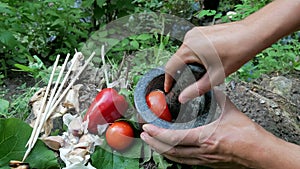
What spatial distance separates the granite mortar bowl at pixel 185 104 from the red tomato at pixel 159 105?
0.01 meters

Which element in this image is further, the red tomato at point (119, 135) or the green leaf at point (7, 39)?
the green leaf at point (7, 39)

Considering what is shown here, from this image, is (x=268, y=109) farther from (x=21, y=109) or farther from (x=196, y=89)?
(x=21, y=109)

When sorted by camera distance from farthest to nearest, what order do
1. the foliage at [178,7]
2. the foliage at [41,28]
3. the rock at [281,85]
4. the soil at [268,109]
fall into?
the foliage at [178,7]
the foliage at [41,28]
the rock at [281,85]
the soil at [268,109]

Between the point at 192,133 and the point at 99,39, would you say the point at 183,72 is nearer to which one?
the point at 192,133

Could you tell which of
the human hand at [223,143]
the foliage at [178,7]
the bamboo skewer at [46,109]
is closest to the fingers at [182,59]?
the human hand at [223,143]

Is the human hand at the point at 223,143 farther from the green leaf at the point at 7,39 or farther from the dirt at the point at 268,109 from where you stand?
the green leaf at the point at 7,39

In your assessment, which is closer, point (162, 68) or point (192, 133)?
point (192, 133)

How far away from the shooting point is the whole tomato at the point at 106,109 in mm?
1172

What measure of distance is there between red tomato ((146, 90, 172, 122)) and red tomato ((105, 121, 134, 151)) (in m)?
0.09

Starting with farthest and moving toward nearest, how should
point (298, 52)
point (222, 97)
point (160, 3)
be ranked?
point (160, 3) < point (298, 52) < point (222, 97)

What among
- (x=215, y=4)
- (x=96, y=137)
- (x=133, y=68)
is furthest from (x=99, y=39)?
(x=215, y=4)

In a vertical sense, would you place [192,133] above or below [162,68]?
below

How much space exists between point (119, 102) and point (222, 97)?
0.86 feet

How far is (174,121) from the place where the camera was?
1158 millimetres
